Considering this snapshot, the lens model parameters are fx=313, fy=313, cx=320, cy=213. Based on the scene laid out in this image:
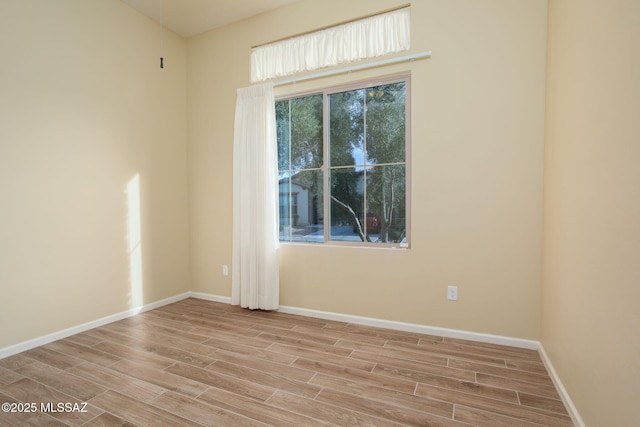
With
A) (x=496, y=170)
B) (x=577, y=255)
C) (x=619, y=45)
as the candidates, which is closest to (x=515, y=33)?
(x=496, y=170)

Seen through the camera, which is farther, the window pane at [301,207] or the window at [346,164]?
the window pane at [301,207]

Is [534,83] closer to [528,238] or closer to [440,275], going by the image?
[528,238]

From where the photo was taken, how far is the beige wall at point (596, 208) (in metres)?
1.21

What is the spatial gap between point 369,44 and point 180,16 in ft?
7.06

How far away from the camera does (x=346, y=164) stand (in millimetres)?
3150

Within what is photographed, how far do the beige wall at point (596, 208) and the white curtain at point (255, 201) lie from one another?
2.43 metres

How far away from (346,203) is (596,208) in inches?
77.6

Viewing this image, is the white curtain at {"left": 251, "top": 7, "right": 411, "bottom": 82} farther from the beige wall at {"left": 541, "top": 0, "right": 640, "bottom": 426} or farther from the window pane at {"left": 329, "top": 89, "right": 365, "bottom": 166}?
the beige wall at {"left": 541, "top": 0, "right": 640, "bottom": 426}

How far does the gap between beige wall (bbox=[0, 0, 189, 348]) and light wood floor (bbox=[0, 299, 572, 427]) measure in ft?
1.52

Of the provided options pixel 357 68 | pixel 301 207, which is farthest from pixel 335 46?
pixel 301 207

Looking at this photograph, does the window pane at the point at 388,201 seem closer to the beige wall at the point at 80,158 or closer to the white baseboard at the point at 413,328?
the white baseboard at the point at 413,328

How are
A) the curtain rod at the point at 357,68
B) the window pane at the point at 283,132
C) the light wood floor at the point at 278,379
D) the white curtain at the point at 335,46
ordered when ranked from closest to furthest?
the light wood floor at the point at 278,379 < the curtain rod at the point at 357,68 < the white curtain at the point at 335,46 < the window pane at the point at 283,132

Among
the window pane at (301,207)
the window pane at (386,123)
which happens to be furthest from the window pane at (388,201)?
the window pane at (301,207)

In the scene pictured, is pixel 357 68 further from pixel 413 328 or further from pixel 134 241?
pixel 134 241
